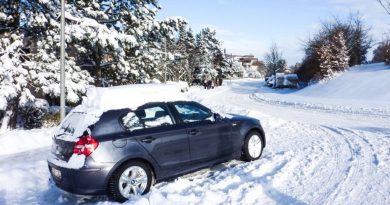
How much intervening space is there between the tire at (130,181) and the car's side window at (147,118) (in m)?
0.60

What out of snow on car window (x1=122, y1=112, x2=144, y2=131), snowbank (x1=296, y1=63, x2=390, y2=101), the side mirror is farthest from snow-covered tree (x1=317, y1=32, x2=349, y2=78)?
snow on car window (x1=122, y1=112, x2=144, y2=131)

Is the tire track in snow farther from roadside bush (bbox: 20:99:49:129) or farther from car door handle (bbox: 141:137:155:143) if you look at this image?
roadside bush (bbox: 20:99:49:129)

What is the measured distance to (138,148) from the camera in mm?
6145

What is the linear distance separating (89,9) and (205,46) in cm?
5478

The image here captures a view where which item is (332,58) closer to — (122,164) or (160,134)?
(160,134)

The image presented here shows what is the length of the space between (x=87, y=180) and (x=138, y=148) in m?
0.89

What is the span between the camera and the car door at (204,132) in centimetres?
696

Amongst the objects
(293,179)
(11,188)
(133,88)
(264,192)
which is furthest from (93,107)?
(293,179)

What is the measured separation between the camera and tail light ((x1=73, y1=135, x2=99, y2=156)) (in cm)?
577

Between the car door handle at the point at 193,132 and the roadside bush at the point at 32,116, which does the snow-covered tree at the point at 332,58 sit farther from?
the car door handle at the point at 193,132

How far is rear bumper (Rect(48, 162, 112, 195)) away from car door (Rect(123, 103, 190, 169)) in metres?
0.78

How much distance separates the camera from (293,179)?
658cm

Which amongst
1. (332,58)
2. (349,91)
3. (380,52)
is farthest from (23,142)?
(380,52)

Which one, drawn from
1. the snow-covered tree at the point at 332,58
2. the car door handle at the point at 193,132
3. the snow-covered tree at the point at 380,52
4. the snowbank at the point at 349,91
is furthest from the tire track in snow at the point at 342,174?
the snow-covered tree at the point at 380,52
